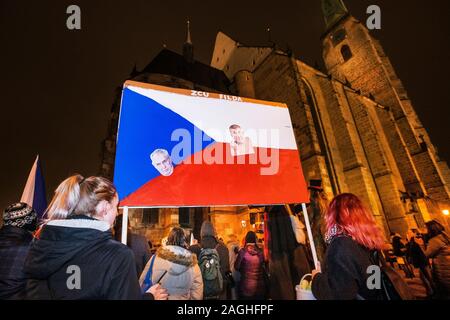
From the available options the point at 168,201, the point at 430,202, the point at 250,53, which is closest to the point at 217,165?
the point at 168,201

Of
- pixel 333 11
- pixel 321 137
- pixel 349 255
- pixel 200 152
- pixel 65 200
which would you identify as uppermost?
pixel 333 11

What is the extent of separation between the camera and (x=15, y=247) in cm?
168

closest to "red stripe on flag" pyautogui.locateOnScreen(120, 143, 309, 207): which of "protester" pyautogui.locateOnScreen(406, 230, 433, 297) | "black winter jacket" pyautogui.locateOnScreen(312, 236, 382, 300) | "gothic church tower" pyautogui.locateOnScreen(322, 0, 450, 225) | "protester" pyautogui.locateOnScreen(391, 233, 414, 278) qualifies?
"black winter jacket" pyautogui.locateOnScreen(312, 236, 382, 300)

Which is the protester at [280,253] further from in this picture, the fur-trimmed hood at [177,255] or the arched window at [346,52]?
the arched window at [346,52]

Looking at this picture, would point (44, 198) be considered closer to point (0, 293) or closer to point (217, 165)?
point (0, 293)

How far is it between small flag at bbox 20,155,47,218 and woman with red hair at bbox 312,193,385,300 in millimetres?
4422

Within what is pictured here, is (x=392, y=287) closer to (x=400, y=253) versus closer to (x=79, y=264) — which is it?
(x=79, y=264)

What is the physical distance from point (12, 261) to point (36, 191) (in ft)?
9.41

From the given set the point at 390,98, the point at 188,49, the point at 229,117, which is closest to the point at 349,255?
the point at 229,117

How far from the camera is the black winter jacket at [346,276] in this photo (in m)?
1.51

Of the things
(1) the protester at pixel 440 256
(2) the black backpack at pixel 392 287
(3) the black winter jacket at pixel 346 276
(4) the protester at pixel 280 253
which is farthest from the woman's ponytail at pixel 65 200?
(1) the protester at pixel 440 256

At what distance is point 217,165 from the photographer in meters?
2.46

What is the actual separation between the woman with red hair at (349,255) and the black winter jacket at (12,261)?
208 centimetres

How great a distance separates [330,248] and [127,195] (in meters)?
1.74
